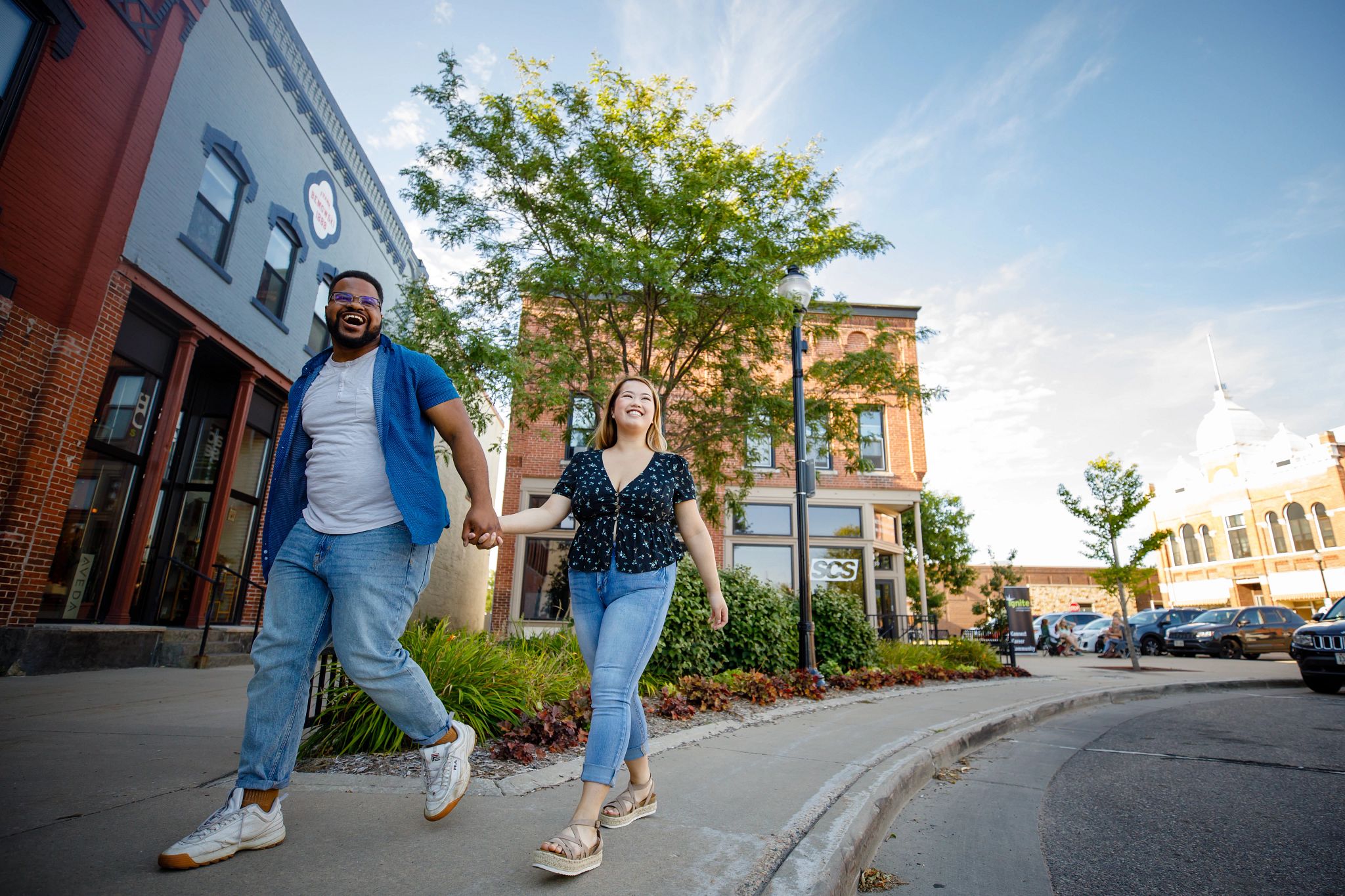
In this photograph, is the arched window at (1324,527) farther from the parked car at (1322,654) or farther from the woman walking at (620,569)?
the woman walking at (620,569)

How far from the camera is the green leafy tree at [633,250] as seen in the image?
8.92 metres

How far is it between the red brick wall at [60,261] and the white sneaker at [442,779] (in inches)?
275

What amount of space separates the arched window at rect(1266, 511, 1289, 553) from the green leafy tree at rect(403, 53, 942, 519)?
127ft

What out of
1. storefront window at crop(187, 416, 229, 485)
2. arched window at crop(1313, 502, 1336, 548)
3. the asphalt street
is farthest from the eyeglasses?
arched window at crop(1313, 502, 1336, 548)

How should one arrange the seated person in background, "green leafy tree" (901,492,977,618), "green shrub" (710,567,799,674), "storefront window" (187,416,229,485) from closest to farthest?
"green shrub" (710,567,799,674) → "storefront window" (187,416,229,485) → the seated person in background → "green leafy tree" (901,492,977,618)

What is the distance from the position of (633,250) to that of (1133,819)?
7.30 m

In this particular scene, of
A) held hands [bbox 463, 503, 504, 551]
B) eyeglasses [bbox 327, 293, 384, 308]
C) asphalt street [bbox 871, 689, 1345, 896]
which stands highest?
eyeglasses [bbox 327, 293, 384, 308]

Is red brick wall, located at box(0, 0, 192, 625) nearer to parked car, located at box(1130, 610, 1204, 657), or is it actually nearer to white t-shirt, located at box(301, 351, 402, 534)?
white t-shirt, located at box(301, 351, 402, 534)

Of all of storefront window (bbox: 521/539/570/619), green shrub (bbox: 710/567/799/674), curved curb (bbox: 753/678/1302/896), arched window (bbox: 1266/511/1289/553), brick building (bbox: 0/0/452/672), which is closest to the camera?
curved curb (bbox: 753/678/1302/896)

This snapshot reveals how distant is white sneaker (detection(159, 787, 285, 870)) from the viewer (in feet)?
6.48

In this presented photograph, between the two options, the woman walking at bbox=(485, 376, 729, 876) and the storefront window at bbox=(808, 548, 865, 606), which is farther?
the storefront window at bbox=(808, 548, 865, 606)

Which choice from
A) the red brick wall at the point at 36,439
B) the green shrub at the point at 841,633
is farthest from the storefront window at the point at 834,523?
the red brick wall at the point at 36,439

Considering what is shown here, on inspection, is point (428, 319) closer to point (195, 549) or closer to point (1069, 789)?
point (195, 549)

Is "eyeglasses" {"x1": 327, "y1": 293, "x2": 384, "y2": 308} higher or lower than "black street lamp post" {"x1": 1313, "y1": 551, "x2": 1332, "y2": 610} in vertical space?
lower
